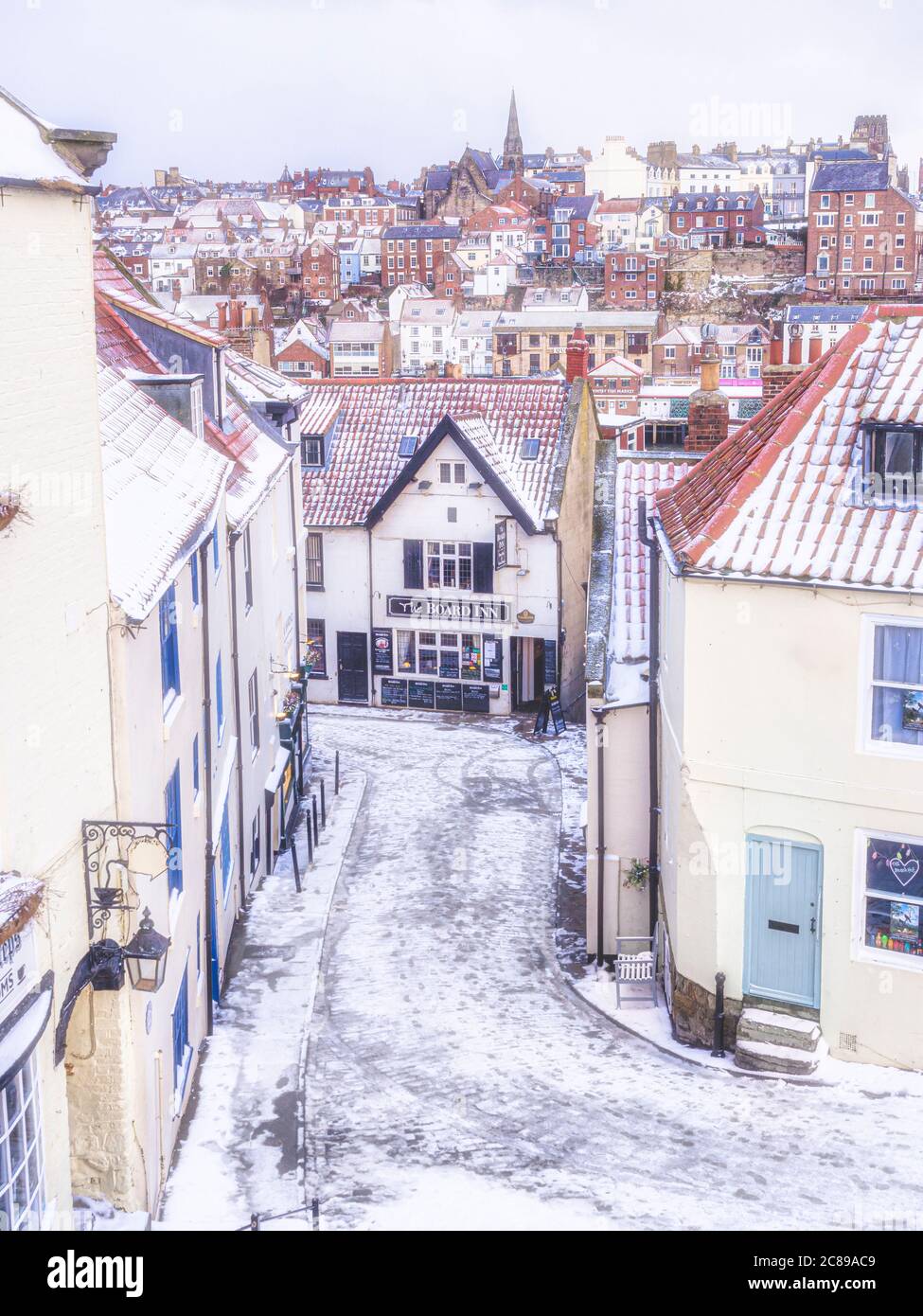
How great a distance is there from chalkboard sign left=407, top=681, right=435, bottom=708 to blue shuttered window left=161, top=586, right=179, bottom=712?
21105mm

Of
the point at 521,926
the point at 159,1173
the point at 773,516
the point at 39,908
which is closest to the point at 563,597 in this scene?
the point at 521,926

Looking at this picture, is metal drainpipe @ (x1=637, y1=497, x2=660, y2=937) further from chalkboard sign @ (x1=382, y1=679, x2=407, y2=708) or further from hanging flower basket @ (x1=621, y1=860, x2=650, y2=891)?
chalkboard sign @ (x1=382, y1=679, x2=407, y2=708)

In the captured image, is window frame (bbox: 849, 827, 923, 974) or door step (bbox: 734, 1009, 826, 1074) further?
door step (bbox: 734, 1009, 826, 1074)

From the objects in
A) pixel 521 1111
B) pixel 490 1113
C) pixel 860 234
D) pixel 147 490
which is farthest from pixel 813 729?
pixel 860 234

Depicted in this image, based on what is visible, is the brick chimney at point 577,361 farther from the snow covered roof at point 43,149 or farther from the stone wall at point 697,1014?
the snow covered roof at point 43,149

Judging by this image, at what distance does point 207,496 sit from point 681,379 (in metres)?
90.1

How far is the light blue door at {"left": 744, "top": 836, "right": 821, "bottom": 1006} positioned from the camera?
1678 centimetres

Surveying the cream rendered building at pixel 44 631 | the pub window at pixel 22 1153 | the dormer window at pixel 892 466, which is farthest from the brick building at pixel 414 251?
the pub window at pixel 22 1153

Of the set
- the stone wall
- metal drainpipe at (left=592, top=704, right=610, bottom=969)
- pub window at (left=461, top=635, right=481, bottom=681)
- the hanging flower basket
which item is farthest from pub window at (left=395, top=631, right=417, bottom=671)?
the stone wall

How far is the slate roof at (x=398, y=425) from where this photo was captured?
37.3m

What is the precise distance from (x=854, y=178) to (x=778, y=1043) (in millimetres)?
133639

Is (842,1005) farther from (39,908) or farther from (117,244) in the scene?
(117,244)

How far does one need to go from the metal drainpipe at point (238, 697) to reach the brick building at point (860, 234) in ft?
390

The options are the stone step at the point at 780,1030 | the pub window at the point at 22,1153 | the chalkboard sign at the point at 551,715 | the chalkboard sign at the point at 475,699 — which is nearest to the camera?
the pub window at the point at 22,1153
